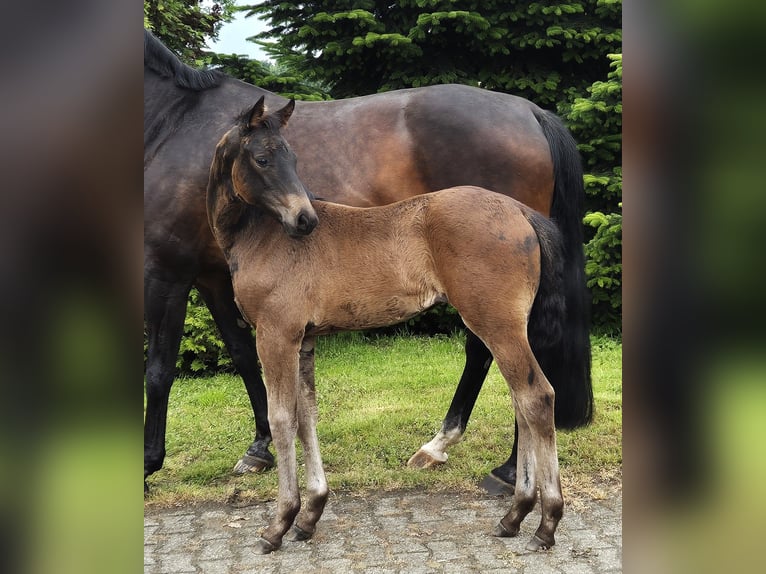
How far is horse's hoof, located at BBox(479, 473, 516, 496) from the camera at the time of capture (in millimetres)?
3587

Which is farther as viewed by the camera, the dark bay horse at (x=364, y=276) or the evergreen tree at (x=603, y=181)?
the evergreen tree at (x=603, y=181)

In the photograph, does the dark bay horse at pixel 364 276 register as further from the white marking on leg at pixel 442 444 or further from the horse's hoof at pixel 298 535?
the white marking on leg at pixel 442 444

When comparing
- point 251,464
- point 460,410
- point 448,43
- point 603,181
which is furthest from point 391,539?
point 448,43

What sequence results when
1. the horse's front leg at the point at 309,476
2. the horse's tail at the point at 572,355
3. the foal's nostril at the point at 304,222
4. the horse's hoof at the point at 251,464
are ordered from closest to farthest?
1. the foal's nostril at the point at 304,222
2. the horse's front leg at the point at 309,476
3. the horse's tail at the point at 572,355
4. the horse's hoof at the point at 251,464

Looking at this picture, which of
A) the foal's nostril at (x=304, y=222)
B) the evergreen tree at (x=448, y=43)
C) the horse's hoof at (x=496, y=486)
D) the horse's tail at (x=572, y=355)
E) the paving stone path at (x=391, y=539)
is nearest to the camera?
the foal's nostril at (x=304, y=222)

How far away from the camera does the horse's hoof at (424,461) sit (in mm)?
4008

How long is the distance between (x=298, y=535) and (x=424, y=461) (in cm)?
115

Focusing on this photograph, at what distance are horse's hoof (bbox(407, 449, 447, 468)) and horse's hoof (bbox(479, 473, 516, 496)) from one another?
Answer: 378 mm

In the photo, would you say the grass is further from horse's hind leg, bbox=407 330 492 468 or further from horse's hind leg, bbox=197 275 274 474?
horse's hind leg, bbox=197 275 274 474

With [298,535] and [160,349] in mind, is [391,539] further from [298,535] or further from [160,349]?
[160,349]

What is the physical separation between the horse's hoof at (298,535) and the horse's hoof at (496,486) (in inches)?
41.4

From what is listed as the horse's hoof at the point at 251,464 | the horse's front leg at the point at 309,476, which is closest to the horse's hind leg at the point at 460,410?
the horse's hoof at the point at 251,464
